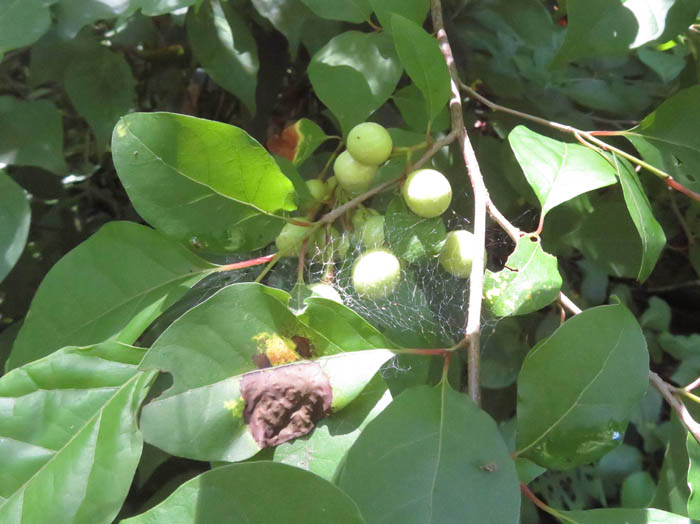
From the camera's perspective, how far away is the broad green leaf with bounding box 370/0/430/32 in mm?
964

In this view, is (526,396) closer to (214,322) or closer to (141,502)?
(214,322)

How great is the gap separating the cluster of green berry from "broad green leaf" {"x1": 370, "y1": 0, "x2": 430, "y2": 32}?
197 millimetres

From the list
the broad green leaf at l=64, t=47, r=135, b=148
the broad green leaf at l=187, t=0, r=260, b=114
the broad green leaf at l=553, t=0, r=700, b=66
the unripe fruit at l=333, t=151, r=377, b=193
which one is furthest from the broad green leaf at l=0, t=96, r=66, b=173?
the broad green leaf at l=553, t=0, r=700, b=66

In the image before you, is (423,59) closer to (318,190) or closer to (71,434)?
(318,190)

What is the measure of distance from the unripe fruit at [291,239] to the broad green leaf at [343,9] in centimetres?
38

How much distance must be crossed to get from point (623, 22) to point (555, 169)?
1.06ft

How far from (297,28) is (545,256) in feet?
2.17

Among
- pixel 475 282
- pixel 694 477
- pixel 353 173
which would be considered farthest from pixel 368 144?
pixel 694 477

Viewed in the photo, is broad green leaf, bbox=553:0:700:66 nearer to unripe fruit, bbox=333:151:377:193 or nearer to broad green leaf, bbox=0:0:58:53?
unripe fruit, bbox=333:151:377:193

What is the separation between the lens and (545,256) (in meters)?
0.79

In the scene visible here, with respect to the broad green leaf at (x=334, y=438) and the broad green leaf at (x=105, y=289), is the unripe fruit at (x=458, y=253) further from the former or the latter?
the broad green leaf at (x=105, y=289)

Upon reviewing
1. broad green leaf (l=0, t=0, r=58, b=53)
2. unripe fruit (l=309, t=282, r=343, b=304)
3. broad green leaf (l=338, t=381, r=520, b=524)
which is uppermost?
broad green leaf (l=0, t=0, r=58, b=53)

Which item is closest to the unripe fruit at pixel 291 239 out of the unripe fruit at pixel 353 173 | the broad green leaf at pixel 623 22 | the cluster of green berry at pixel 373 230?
the cluster of green berry at pixel 373 230

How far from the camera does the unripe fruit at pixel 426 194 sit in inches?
33.2
